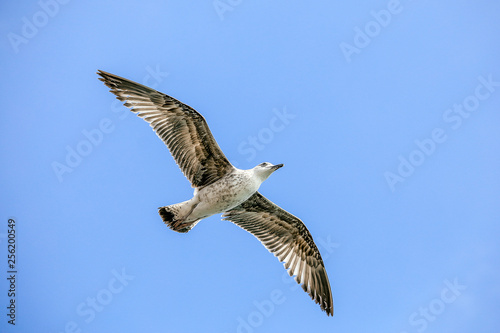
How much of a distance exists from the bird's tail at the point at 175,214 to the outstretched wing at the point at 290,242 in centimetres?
129

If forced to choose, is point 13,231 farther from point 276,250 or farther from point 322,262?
Answer: point 322,262

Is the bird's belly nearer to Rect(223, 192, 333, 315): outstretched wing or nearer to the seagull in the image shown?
the seagull

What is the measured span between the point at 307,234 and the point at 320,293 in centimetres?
132

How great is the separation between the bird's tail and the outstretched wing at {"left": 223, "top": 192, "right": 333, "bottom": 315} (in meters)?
1.29

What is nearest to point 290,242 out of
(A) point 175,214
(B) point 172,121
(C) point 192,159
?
(A) point 175,214

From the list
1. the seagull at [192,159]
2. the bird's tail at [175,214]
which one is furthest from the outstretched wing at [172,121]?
the bird's tail at [175,214]

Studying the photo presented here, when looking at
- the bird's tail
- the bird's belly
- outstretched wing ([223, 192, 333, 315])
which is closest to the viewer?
the bird's belly

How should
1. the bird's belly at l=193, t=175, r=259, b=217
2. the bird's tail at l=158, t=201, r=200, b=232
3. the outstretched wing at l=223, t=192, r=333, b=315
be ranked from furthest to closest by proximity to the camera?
1. the outstretched wing at l=223, t=192, r=333, b=315
2. the bird's tail at l=158, t=201, r=200, b=232
3. the bird's belly at l=193, t=175, r=259, b=217

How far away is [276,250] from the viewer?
12000 millimetres

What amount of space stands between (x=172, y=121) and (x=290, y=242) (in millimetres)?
3895

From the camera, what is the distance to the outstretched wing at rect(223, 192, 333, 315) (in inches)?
460

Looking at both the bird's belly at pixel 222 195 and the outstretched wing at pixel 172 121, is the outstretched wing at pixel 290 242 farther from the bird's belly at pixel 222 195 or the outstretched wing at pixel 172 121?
the outstretched wing at pixel 172 121

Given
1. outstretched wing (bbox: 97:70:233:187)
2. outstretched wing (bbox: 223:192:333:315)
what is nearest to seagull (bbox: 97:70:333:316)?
outstretched wing (bbox: 97:70:233:187)

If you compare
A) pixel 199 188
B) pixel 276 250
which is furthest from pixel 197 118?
pixel 276 250
